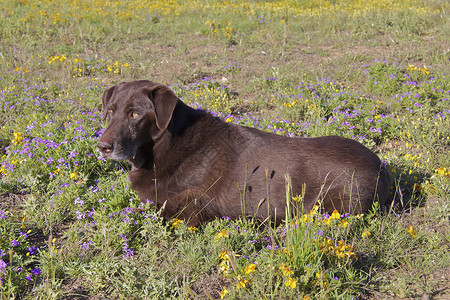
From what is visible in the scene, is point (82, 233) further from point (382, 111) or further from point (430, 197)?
point (382, 111)

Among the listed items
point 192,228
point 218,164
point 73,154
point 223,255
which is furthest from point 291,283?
point 73,154

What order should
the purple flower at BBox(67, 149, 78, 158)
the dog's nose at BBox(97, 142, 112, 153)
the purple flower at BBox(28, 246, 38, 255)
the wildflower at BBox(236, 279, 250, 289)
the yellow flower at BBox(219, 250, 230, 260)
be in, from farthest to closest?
the purple flower at BBox(67, 149, 78, 158), the dog's nose at BBox(97, 142, 112, 153), the purple flower at BBox(28, 246, 38, 255), the yellow flower at BBox(219, 250, 230, 260), the wildflower at BBox(236, 279, 250, 289)

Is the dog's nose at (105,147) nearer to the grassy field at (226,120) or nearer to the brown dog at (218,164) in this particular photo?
the brown dog at (218,164)

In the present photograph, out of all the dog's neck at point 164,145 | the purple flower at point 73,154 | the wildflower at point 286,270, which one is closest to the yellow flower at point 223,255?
the wildflower at point 286,270

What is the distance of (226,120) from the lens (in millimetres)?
5703

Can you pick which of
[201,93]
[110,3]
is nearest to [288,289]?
[201,93]

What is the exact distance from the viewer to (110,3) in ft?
45.5

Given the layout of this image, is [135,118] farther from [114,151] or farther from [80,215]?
[80,215]

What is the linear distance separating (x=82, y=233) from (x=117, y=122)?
1103 millimetres

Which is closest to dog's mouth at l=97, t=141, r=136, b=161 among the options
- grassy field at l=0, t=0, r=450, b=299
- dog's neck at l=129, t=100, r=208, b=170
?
dog's neck at l=129, t=100, r=208, b=170

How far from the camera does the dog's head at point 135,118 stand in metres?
3.79

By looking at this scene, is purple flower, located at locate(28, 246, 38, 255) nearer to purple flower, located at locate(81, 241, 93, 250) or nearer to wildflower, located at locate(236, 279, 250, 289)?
purple flower, located at locate(81, 241, 93, 250)

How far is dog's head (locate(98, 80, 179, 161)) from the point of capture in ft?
12.4

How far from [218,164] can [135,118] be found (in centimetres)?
90
